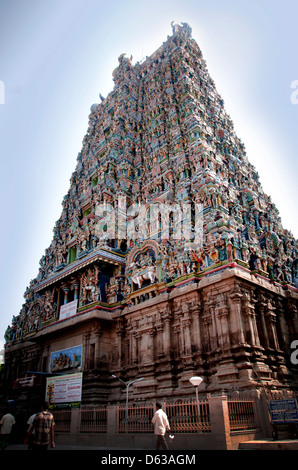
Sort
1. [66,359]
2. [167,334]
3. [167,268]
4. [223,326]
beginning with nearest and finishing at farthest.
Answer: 1. [223,326]
2. [167,334]
3. [167,268]
4. [66,359]

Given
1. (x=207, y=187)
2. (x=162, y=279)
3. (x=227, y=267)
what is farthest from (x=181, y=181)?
(x=227, y=267)

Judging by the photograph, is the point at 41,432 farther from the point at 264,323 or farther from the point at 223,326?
the point at 264,323

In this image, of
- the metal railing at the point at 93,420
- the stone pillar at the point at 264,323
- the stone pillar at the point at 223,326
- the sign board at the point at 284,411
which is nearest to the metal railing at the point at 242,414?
the sign board at the point at 284,411

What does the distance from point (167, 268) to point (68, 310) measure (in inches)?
337

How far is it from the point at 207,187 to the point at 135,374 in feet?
39.9

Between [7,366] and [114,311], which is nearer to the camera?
[114,311]

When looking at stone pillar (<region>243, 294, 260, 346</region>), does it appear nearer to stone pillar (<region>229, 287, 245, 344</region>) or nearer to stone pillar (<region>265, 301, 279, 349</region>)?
stone pillar (<region>229, 287, 245, 344</region>)

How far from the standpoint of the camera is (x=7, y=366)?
30.5 m

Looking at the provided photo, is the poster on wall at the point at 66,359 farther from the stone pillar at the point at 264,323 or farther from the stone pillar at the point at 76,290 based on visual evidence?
the stone pillar at the point at 264,323

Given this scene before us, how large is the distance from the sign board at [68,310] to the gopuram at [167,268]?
16 cm

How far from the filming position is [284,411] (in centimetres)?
1131

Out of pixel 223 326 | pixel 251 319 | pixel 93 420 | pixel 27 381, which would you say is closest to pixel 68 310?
pixel 27 381

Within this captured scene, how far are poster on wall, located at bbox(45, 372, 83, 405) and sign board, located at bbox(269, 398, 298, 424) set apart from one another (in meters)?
10.8
